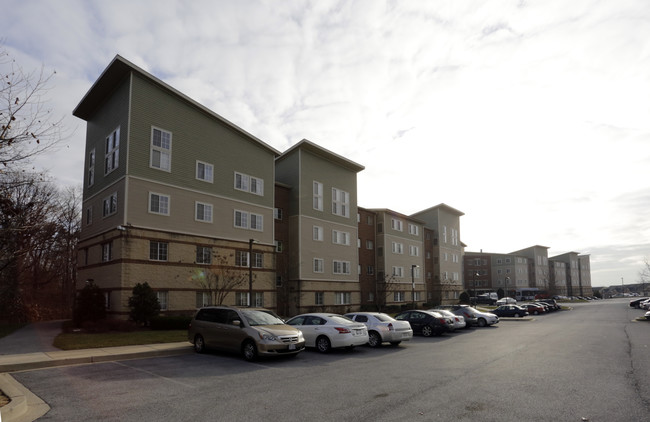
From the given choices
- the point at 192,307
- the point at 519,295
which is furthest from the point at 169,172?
the point at 519,295

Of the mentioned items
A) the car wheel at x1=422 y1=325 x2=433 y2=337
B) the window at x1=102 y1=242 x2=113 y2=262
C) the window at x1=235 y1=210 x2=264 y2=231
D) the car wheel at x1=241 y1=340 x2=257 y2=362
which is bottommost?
the car wheel at x1=422 y1=325 x2=433 y2=337

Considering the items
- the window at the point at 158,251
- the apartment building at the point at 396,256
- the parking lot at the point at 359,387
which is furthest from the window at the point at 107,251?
the apartment building at the point at 396,256

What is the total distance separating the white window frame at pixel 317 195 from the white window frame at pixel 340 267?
5.73 meters

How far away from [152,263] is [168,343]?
10222 millimetres

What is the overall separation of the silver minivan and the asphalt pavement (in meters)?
1.26

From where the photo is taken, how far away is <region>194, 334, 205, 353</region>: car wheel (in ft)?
53.7

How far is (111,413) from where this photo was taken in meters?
8.17

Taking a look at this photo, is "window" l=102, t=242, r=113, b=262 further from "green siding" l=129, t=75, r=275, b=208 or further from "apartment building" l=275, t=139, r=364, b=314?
"apartment building" l=275, t=139, r=364, b=314

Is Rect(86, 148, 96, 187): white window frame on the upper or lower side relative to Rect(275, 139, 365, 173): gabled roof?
lower

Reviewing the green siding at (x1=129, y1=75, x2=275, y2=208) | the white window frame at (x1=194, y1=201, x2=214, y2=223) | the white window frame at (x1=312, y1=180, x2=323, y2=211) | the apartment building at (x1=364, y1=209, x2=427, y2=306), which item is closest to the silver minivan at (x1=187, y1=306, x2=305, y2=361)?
the green siding at (x1=129, y1=75, x2=275, y2=208)

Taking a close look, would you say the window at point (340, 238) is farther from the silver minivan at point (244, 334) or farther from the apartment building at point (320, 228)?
the silver minivan at point (244, 334)

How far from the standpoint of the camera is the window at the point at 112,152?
29.1 m

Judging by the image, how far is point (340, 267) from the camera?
45688mm

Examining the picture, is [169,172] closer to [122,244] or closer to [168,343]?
[122,244]
